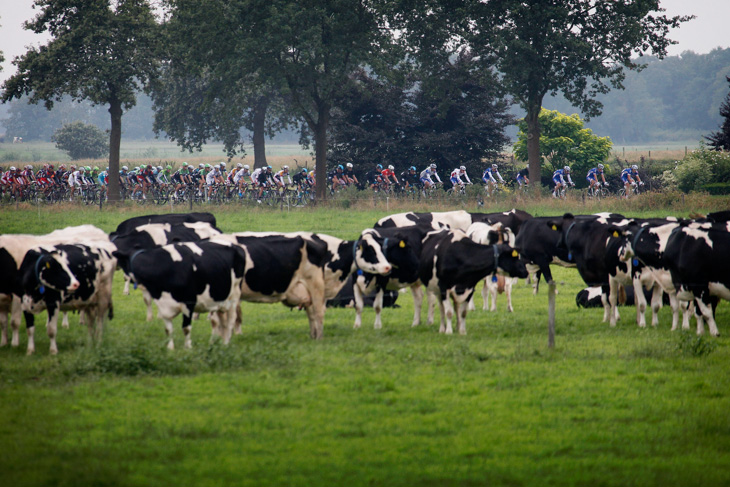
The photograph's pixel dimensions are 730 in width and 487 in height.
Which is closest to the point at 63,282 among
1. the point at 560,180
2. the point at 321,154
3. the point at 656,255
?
the point at 656,255

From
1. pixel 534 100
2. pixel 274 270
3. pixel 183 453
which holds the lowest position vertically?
pixel 183 453

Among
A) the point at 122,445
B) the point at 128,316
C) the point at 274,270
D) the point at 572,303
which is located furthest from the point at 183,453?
the point at 572,303

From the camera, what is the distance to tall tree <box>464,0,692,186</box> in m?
45.9

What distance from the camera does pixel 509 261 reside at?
1608 centimetres

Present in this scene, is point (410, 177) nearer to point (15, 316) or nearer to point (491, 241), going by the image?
point (491, 241)

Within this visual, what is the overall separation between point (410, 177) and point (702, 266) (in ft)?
121

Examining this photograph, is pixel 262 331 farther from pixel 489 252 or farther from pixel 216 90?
pixel 216 90

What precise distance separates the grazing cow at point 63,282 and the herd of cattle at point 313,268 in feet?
0.06

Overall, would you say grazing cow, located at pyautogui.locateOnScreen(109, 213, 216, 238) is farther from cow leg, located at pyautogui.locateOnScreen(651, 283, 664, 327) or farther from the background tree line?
the background tree line

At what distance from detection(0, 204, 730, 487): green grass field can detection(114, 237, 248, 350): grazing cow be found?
605 mm

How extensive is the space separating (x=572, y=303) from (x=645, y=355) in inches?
233

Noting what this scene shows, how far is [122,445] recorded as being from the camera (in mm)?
8766

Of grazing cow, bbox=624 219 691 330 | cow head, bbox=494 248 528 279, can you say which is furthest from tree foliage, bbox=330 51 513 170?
cow head, bbox=494 248 528 279

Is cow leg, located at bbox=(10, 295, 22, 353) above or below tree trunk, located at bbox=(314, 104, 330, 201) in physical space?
below
